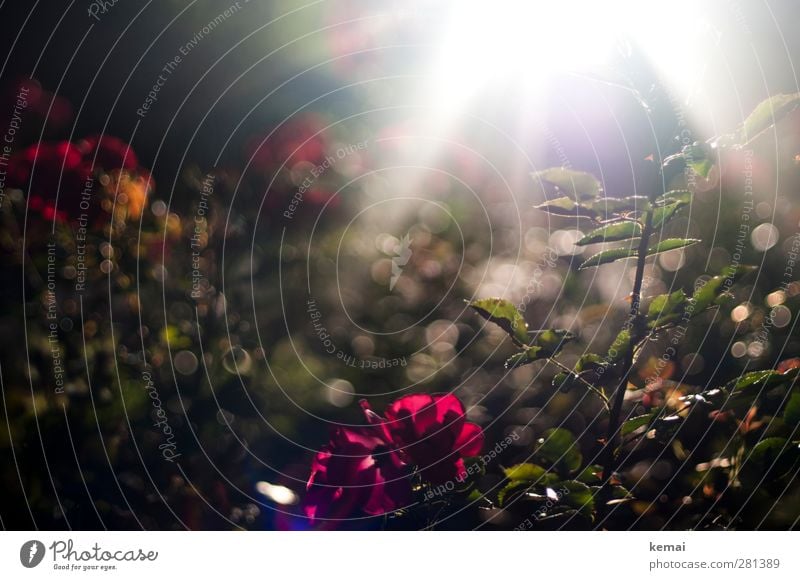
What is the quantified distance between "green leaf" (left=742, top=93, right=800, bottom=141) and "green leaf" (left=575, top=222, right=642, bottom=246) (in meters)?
0.16

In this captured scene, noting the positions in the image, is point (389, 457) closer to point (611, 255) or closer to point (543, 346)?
point (543, 346)

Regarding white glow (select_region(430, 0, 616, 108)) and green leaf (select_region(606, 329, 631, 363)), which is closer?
green leaf (select_region(606, 329, 631, 363))

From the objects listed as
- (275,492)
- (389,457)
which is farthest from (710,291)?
(275,492)

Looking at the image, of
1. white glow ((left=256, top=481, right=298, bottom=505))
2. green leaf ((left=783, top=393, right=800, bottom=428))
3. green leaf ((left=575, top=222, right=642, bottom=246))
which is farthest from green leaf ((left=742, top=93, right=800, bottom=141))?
white glow ((left=256, top=481, right=298, bottom=505))

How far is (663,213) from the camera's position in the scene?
0.72m

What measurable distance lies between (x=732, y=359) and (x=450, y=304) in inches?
12.4

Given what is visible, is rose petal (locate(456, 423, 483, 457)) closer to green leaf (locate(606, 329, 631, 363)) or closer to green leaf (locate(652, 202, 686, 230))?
green leaf (locate(606, 329, 631, 363))

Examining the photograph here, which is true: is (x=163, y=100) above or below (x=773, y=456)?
above

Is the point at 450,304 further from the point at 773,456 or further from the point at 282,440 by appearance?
the point at 773,456

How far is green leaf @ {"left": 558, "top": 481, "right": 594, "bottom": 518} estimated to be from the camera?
0.71 m

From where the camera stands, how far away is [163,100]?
2.66 feet

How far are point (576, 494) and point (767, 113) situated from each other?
1.49 feet
